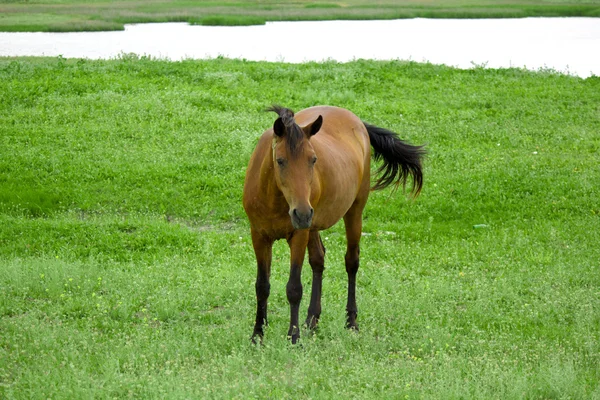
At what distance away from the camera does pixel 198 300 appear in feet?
26.4

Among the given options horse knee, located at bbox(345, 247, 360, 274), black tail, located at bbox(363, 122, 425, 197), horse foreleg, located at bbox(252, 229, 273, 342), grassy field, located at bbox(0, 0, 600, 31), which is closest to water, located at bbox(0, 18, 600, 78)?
grassy field, located at bbox(0, 0, 600, 31)

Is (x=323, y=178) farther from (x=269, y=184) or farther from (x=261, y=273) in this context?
(x=261, y=273)

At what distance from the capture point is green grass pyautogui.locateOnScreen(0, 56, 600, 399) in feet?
19.5

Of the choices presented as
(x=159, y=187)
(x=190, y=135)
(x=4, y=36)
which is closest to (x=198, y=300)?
(x=159, y=187)

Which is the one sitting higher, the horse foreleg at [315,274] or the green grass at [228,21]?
the green grass at [228,21]

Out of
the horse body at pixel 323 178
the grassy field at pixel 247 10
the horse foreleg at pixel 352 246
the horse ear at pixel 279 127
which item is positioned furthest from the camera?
the grassy field at pixel 247 10

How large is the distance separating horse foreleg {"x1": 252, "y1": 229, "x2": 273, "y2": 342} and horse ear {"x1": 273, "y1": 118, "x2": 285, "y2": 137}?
1.11 meters

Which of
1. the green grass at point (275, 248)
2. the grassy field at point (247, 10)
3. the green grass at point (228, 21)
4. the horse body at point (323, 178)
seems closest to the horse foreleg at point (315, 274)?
the green grass at point (275, 248)

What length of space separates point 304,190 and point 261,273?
130 cm

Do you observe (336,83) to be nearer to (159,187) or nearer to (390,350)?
(159,187)

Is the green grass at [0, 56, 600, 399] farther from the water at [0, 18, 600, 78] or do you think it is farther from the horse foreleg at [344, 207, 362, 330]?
the water at [0, 18, 600, 78]

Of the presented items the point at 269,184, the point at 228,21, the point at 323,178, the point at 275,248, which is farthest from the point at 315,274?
the point at 228,21

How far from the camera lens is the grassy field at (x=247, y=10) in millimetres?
46281

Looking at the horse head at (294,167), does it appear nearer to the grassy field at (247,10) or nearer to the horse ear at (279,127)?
the horse ear at (279,127)
